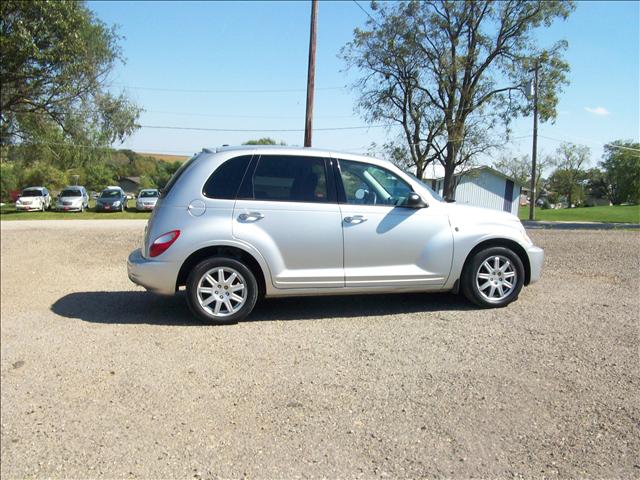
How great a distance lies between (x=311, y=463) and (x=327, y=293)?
2581mm

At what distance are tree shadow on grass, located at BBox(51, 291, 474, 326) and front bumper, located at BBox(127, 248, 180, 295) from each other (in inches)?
14.9

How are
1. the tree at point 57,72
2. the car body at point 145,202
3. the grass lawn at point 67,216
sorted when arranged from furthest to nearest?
the car body at point 145,202, the grass lawn at point 67,216, the tree at point 57,72

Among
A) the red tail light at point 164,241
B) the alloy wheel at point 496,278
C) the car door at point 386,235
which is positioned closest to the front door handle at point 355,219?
the car door at point 386,235

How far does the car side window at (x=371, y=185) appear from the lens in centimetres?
538

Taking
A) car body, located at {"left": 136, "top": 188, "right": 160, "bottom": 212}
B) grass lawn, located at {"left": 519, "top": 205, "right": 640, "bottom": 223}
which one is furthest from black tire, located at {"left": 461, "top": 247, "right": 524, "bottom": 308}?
grass lawn, located at {"left": 519, "top": 205, "right": 640, "bottom": 223}

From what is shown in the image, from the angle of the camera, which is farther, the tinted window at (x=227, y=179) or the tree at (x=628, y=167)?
the tree at (x=628, y=167)

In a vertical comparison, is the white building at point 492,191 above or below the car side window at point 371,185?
above

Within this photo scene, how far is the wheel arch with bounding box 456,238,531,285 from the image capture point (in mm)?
5555

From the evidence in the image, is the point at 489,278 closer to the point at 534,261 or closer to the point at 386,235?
the point at 534,261

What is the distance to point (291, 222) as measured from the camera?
5.12 m

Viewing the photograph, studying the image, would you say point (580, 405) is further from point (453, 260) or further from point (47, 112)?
point (47, 112)

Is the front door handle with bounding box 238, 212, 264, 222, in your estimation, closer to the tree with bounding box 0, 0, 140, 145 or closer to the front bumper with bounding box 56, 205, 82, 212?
the tree with bounding box 0, 0, 140, 145

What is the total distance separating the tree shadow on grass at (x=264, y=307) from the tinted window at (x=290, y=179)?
4.05ft

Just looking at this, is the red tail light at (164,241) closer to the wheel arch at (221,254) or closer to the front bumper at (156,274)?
the front bumper at (156,274)
